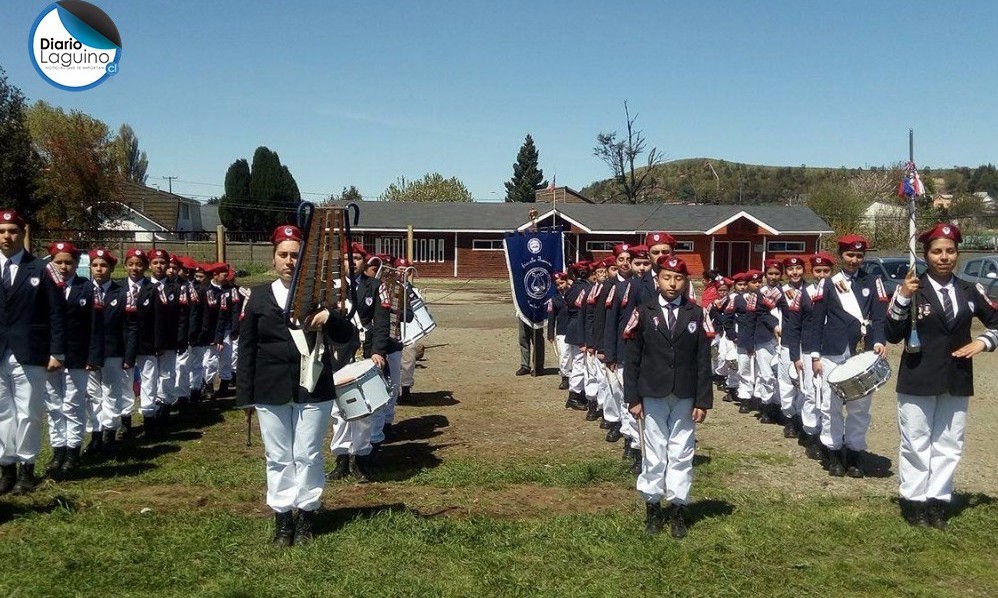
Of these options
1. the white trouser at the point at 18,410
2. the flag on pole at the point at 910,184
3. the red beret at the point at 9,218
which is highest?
the flag on pole at the point at 910,184

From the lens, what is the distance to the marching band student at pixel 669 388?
6.29m

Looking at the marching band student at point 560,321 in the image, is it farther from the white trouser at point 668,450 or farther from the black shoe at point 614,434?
the white trouser at point 668,450

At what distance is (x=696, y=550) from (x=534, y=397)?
7.05m

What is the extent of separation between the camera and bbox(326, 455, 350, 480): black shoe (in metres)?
8.08

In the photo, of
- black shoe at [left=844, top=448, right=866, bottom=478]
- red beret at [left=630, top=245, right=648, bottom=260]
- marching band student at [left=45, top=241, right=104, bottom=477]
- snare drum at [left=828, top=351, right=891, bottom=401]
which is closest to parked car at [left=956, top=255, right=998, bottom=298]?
black shoe at [left=844, top=448, right=866, bottom=478]

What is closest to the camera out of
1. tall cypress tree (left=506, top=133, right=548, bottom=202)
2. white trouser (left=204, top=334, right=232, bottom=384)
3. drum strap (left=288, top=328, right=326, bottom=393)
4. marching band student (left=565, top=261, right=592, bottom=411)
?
drum strap (left=288, top=328, right=326, bottom=393)

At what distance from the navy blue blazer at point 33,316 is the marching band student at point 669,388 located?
5082mm

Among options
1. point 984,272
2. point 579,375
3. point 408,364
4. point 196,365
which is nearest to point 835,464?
point 579,375

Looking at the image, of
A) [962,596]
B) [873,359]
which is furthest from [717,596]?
[873,359]

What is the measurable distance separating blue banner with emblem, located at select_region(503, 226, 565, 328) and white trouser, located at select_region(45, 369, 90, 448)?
26.4 ft

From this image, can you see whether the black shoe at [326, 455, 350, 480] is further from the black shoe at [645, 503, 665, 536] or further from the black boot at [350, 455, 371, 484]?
the black shoe at [645, 503, 665, 536]

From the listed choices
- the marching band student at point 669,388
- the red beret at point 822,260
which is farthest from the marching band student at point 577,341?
the marching band student at point 669,388

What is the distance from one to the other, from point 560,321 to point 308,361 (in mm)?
8289

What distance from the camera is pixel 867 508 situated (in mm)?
7039
